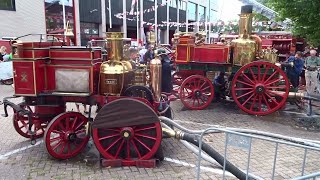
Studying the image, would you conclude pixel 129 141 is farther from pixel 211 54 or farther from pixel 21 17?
pixel 21 17

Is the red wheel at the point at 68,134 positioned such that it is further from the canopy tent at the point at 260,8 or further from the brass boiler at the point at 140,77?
the canopy tent at the point at 260,8

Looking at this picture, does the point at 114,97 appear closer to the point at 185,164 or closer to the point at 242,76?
the point at 185,164

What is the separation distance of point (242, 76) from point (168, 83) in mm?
1930

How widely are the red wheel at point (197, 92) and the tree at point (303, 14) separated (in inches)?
180

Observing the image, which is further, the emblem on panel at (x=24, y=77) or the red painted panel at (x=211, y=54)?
the red painted panel at (x=211, y=54)

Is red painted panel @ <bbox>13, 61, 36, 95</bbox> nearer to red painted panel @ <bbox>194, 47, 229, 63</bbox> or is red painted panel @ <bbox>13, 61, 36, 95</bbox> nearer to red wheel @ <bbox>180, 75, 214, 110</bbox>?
red wheel @ <bbox>180, 75, 214, 110</bbox>

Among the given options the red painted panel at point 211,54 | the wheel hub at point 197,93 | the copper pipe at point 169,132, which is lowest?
the copper pipe at point 169,132

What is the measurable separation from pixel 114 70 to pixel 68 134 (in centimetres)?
123

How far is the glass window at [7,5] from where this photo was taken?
15985 millimetres

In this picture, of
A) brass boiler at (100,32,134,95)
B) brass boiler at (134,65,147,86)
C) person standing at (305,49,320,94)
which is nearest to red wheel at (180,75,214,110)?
brass boiler at (134,65,147,86)

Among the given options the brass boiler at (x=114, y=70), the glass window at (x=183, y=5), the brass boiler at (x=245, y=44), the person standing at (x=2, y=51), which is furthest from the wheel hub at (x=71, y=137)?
the glass window at (x=183, y=5)

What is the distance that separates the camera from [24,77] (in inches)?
183

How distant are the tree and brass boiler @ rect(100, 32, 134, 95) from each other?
7.48m

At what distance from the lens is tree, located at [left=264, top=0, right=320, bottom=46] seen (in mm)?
9992
